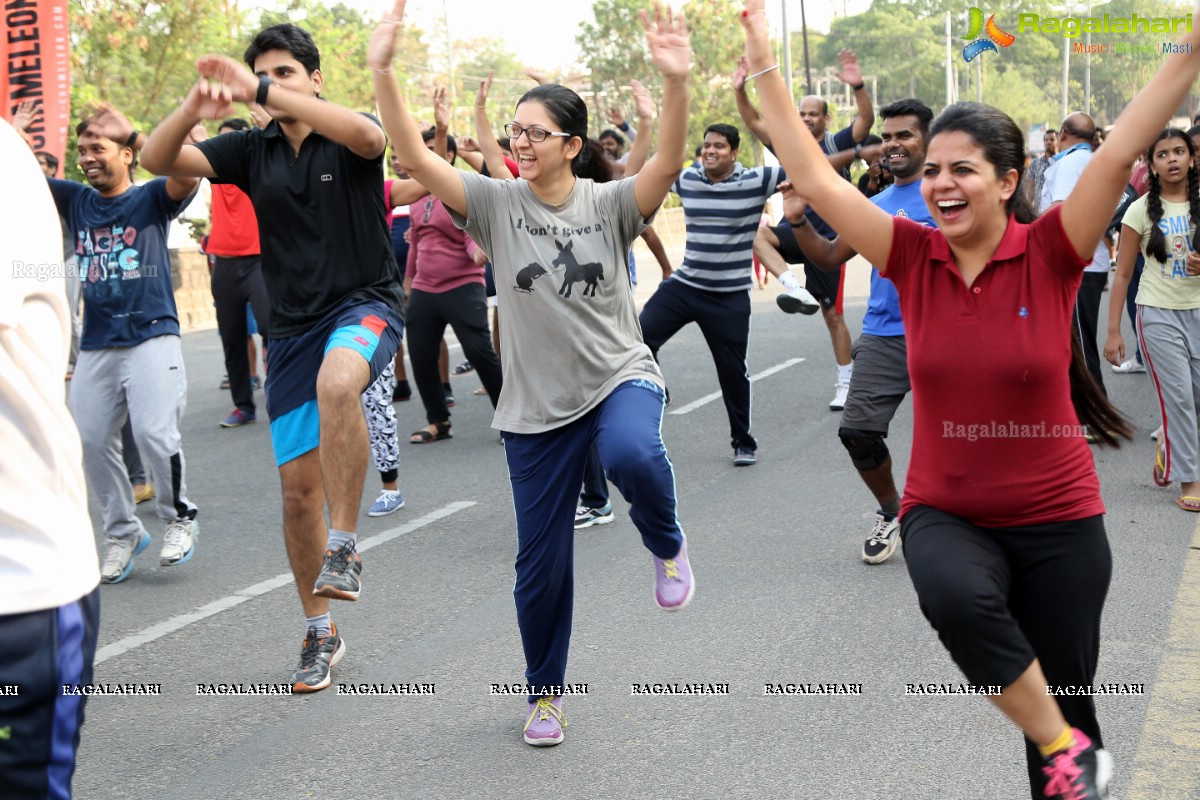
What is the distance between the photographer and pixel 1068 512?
309 cm

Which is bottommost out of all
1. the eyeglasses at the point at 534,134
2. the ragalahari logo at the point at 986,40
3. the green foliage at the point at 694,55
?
the green foliage at the point at 694,55

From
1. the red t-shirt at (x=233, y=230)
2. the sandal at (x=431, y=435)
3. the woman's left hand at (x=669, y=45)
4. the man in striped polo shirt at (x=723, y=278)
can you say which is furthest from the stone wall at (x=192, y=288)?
the woman's left hand at (x=669, y=45)

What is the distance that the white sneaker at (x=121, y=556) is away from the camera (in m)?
6.26

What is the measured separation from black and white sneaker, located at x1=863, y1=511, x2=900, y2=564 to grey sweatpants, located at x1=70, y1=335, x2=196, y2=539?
334cm

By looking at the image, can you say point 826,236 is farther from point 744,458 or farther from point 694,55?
point 694,55

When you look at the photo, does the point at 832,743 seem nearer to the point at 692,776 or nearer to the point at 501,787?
the point at 692,776

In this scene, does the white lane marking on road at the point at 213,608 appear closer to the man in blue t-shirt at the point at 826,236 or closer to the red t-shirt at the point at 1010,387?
the man in blue t-shirt at the point at 826,236

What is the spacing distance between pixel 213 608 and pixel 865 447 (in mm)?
3004

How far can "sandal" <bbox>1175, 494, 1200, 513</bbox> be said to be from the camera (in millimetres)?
6821

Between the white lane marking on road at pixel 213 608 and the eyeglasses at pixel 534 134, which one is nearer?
the eyeglasses at pixel 534 134

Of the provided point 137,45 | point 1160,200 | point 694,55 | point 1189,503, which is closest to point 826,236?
point 1160,200

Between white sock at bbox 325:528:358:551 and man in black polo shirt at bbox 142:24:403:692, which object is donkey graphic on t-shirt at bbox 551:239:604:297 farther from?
white sock at bbox 325:528:358:551

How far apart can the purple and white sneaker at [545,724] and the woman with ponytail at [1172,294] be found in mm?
4149

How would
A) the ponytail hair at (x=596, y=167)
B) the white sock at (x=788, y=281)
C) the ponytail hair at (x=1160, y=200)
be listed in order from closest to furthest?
1. the ponytail hair at (x=596, y=167)
2. the ponytail hair at (x=1160, y=200)
3. the white sock at (x=788, y=281)
